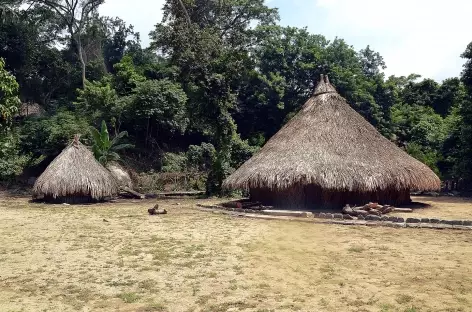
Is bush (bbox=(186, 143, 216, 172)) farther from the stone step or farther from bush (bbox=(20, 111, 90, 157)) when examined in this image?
the stone step

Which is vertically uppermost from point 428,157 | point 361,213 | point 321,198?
point 428,157

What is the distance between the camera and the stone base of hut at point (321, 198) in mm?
14523

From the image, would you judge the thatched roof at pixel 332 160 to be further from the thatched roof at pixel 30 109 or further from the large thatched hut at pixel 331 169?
the thatched roof at pixel 30 109

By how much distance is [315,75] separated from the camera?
29.3m

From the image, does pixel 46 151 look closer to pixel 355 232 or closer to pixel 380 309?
pixel 355 232

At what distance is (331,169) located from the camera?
14.2 m

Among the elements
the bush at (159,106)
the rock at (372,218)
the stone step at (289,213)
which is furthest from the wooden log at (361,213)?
the bush at (159,106)

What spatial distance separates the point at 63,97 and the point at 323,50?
1770 cm

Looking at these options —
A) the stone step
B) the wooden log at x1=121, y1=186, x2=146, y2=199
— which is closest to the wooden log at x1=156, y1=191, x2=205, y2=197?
the wooden log at x1=121, y1=186, x2=146, y2=199

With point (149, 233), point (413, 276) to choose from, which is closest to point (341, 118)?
point (149, 233)

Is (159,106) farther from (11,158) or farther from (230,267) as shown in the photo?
(230,267)

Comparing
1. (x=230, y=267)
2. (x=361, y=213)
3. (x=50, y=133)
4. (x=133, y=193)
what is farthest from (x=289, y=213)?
(x=50, y=133)

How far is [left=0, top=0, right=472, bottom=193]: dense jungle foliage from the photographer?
73.4 ft

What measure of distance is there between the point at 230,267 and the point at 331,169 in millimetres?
7499
